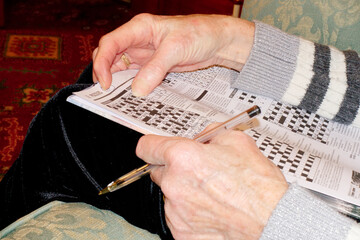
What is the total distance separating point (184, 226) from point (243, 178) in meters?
0.12

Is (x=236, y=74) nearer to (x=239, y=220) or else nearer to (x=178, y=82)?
(x=178, y=82)

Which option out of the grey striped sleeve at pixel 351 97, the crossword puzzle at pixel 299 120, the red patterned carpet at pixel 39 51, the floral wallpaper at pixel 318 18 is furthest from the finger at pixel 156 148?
the red patterned carpet at pixel 39 51

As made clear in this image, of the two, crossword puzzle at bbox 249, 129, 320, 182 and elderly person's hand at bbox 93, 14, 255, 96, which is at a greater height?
elderly person's hand at bbox 93, 14, 255, 96

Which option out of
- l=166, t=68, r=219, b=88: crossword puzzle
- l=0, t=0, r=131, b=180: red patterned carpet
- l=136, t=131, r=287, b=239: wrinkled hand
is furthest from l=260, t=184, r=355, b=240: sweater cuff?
l=0, t=0, r=131, b=180: red patterned carpet

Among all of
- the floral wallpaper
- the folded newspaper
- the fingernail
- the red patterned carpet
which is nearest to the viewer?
the folded newspaper

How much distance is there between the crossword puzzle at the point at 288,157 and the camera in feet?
2.08

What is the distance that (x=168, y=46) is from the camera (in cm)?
78

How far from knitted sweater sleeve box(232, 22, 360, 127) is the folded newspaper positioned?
0.9 inches

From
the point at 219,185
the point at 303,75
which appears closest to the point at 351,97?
the point at 303,75

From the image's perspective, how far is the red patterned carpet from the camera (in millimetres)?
1695

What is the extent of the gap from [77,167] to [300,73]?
508 millimetres

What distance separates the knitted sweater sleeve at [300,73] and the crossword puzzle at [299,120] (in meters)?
0.01

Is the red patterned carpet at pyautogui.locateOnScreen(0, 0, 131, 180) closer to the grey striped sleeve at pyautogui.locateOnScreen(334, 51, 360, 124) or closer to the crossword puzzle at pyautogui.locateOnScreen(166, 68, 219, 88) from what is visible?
the crossword puzzle at pyautogui.locateOnScreen(166, 68, 219, 88)

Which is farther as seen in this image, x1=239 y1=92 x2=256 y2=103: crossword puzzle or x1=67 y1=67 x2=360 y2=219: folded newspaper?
x1=239 y1=92 x2=256 y2=103: crossword puzzle
